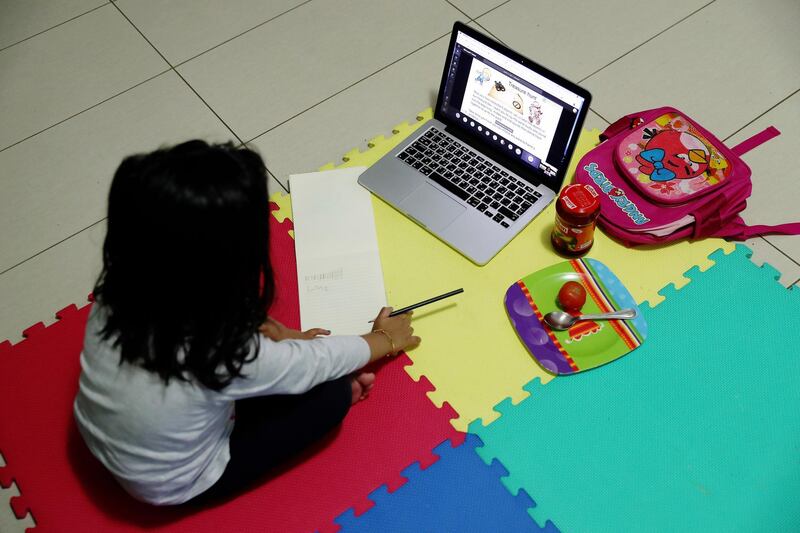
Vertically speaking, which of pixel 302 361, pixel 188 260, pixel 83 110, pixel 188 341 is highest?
pixel 188 260

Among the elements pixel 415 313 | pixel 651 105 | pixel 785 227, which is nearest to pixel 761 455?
pixel 785 227

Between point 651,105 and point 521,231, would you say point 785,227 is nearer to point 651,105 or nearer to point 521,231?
point 651,105

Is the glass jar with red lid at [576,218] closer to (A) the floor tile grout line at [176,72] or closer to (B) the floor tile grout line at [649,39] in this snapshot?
(B) the floor tile grout line at [649,39]

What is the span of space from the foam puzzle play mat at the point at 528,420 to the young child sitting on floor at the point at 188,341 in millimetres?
147

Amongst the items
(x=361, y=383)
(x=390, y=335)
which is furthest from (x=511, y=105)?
(x=361, y=383)

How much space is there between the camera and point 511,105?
1.37 metres

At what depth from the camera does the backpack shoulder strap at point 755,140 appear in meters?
1.56

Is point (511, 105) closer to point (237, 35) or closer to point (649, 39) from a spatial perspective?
point (649, 39)

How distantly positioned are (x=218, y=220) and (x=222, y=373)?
0.74 ft

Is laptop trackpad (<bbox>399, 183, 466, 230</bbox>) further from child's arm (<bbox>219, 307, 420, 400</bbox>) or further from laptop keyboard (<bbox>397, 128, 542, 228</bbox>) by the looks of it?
child's arm (<bbox>219, 307, 420, 400</bbox>)

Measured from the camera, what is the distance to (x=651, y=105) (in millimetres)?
1674

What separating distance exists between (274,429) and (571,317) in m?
0.57

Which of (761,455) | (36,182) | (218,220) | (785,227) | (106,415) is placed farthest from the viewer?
(36,182)

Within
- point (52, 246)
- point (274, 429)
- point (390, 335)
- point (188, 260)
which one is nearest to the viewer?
point (188, 260)
